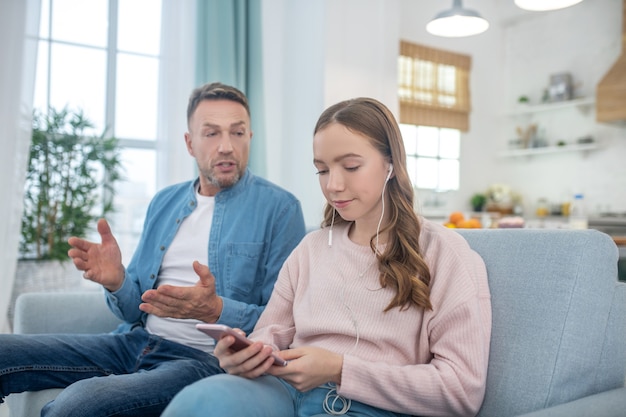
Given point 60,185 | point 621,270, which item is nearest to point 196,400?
point 621,270

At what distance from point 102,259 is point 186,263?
277 millimetres

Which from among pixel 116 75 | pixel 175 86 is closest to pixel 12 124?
pixel 116 75

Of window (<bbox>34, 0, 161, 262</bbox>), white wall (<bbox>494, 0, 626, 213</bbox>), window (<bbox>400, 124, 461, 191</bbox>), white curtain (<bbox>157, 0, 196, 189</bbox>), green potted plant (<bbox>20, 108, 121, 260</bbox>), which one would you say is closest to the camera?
green potted plant (<bbox>20, 108, 121, 260</bbox>)

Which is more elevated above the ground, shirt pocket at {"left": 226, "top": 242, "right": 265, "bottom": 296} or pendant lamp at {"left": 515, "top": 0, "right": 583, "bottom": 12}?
pendant lamp at {"left": 515, "top": 0, "right": 583, "bottom": 12}

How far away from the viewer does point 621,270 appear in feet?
8.54

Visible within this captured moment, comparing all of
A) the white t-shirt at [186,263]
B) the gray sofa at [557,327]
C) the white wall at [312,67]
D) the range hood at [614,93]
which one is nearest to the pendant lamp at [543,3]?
the white wall at [312,67]

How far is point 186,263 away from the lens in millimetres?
1843

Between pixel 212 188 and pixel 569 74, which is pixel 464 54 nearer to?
pixel 569 74

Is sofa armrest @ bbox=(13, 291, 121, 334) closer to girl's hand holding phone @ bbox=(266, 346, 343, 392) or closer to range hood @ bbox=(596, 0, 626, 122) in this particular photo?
girl's hand holding phone @ bbox=(266, 346, 343, 392)

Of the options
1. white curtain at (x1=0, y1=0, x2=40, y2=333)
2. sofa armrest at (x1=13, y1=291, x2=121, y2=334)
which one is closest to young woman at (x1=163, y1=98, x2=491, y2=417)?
sofa armrest at (x1=13, y1=291, x2=121, y2=334)

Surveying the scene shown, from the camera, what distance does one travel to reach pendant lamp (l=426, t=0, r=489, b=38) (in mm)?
3822

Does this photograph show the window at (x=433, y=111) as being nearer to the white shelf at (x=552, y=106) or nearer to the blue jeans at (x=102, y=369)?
the white shelf at (x=552, y=106)

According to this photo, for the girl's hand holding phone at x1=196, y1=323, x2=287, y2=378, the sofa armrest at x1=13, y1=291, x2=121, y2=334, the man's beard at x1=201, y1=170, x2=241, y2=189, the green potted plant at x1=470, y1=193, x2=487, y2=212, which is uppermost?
the green potted plant at x1=470, y1=193, x2=487, y2=212

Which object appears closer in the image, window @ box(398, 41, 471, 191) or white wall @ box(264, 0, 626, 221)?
white wall @ box(264, 0, 626, 221)
